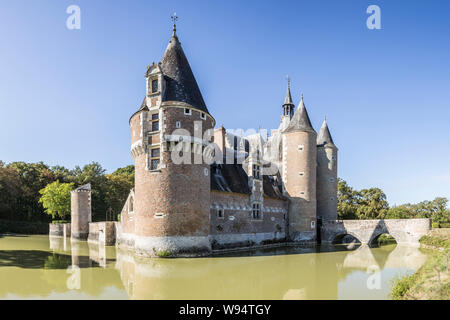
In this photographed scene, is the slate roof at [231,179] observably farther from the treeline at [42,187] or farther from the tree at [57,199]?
the treeline at [42,187]

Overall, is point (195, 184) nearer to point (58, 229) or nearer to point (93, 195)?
point (58, 229)

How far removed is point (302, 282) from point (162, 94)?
14059mm

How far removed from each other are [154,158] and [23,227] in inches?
1414

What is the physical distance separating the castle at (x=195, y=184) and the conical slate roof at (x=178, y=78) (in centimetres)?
7

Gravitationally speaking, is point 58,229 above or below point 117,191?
below

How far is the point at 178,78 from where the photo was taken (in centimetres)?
2114

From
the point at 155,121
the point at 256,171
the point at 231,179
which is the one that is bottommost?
the point at 231,179

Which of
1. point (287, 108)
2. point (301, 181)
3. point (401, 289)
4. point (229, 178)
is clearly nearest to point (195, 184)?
point (229, 178)

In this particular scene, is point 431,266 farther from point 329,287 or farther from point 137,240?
point 137,240

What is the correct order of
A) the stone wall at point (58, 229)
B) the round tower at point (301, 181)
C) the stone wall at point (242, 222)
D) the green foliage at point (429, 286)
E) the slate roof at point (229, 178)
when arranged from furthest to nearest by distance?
the stone wall at point (58, 229) → the round tower at point (301, 181) → the slate roof at point (229, 178) → the stone wall at point (242, 222) → the green foliage at point (429, 286)

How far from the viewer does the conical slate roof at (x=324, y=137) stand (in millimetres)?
33438

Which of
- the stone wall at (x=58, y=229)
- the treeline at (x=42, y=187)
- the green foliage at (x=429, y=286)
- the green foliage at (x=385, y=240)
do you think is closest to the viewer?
the green foliage at (x=429, y=286)

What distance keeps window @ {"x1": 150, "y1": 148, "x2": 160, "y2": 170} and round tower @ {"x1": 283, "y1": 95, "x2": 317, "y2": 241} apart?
14051 mm

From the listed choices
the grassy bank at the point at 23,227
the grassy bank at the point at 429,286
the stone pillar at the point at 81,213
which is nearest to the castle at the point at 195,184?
the stone pillar at the point at 81,213
